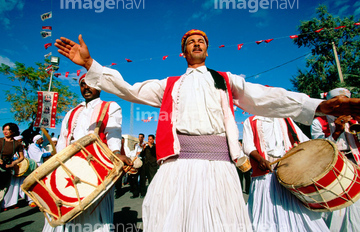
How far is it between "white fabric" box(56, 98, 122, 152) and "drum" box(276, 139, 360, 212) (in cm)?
206

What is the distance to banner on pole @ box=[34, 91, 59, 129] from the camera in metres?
12.2

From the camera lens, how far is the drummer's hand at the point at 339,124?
10.6 feet

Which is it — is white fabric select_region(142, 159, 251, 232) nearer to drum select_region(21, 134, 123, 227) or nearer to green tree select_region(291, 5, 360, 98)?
drum select_region(21, 134, 123, 227)

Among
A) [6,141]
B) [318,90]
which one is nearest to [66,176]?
[6,141]

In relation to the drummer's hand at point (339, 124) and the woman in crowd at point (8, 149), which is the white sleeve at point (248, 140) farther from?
the woman in crowd at point (8, 149)

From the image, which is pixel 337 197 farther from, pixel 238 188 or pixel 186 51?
pixel 186 51

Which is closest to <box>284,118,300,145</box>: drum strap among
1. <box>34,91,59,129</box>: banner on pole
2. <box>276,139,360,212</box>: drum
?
<box>276,139,360,212</box>: drum

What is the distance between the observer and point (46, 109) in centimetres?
1249

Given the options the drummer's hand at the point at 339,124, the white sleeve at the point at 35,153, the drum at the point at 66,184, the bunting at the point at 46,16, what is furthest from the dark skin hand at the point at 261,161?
the bunting at the point at 46,16

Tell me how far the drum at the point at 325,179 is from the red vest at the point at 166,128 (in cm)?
124

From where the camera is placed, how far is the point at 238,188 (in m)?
1.49

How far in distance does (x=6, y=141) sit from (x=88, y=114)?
369 cm

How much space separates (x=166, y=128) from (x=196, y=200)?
58 cm

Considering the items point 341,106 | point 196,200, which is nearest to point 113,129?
point 196,200
